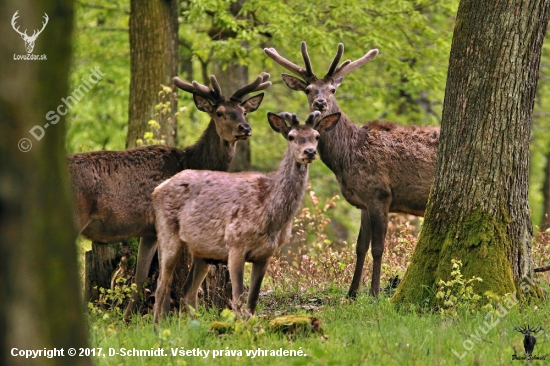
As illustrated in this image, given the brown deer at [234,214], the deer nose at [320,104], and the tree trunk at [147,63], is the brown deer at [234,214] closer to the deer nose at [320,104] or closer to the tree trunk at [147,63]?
the deer nose at [320,104]

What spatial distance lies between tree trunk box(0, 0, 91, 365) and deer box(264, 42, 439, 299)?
20.8 feet

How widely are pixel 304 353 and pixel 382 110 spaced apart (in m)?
18.1

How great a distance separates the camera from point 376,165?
33.4ft

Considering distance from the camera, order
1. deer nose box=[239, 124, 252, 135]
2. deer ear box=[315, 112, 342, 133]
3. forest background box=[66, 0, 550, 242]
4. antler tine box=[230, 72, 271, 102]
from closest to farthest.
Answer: deer ear box=[315, 112, 342, 133]
deer nose box=[239, 124, 252, 135]
antler tine box=[230, 72, 271, 102]
forest background box=[66, 0, 550, 242]

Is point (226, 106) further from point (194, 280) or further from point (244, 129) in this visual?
point (194, 280)

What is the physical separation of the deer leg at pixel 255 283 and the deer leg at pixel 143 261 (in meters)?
1.42

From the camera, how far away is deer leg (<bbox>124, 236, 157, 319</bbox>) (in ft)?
28.1

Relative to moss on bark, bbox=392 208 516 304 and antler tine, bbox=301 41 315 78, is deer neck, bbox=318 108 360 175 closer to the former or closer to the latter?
antler tine, bbox=301 41 315 78

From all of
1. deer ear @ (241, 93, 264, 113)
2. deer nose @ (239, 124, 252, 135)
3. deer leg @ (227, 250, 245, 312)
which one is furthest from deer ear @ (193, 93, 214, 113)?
deer leg @ (227, 250, 245, 312)

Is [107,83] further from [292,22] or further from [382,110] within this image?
[382,110]

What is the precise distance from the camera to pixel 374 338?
632 centimetres

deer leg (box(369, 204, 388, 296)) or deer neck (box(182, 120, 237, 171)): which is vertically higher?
deer neck (box(182, 120, 237, 171))

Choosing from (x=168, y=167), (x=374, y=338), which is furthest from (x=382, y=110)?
(x=374, y=338)

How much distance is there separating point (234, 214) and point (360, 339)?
2124 mm
